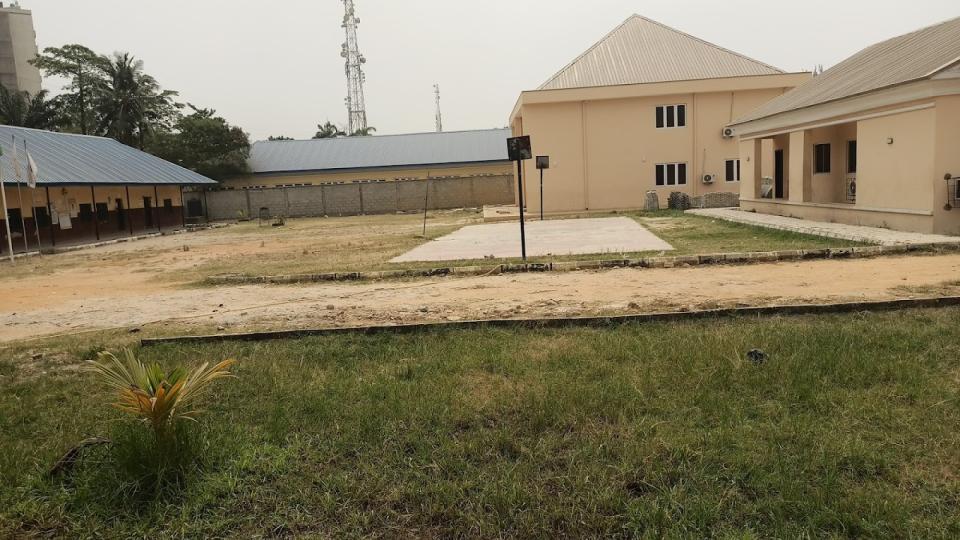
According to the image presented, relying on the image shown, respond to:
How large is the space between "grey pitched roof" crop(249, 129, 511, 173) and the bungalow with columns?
1418 cm

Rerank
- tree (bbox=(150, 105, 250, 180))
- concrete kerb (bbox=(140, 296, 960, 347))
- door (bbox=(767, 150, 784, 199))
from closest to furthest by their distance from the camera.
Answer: concrete kerb (bbox=(140, 296, 960, 347)) → door (bbox=(767, 150, 784, 199)) → tree (bbox=(150, 105, 250, 180))

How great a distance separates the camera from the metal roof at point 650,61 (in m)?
30.3

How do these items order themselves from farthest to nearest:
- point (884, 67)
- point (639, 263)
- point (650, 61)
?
1. point (650, 61)
2. point (884, 67)
3. point (639, 263)

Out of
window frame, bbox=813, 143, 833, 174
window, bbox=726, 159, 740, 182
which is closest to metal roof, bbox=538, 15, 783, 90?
window, bbox=726, 159, 740, 182

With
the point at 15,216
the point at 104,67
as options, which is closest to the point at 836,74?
the point at 15,216

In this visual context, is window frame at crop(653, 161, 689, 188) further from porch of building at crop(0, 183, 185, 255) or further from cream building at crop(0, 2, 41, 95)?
cream building at crop(0, 2, 41, 95)

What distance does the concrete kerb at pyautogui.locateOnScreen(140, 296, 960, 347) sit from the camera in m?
6.38

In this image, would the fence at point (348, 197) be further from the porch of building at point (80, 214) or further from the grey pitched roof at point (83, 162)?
the porch of building at point (80, 214)

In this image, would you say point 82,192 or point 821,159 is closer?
point 821,159

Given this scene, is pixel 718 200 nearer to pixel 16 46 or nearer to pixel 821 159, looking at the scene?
pixel 821 159

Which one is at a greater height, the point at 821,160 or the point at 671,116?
the point at 671,116

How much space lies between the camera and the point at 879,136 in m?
14.8

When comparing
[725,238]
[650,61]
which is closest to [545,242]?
[725,238]

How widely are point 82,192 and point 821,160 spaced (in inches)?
996
